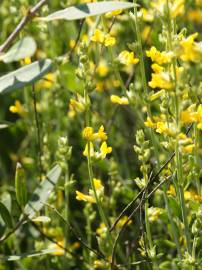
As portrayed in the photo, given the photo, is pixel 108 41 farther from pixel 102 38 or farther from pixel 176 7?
pixel 176 7

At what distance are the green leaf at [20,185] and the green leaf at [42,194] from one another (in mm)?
27

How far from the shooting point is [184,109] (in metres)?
1.32

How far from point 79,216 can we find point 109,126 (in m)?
0.41

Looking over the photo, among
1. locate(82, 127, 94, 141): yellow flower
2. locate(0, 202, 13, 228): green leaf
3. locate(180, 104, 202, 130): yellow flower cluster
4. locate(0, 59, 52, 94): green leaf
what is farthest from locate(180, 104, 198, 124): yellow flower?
locate(0, 202, 13, 228): green leaf

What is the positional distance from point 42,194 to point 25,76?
0.37 m

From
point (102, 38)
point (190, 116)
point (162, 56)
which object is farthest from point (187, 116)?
point (102, 38)

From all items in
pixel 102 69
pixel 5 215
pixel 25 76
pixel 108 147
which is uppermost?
pixel 25 76

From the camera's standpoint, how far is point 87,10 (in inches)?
54.1

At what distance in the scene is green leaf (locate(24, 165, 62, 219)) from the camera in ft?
5.36

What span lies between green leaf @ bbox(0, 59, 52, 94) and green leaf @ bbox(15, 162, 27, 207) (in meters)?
0.20

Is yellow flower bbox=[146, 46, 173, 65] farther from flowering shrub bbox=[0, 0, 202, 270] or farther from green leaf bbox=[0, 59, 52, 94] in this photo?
green leaf bbox=[0, 59, 52, 94]

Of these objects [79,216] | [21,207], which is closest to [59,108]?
[79,216]

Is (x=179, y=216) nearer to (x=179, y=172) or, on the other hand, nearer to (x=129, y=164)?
(x=179, y=172)

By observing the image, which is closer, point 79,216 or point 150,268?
point 150,268
